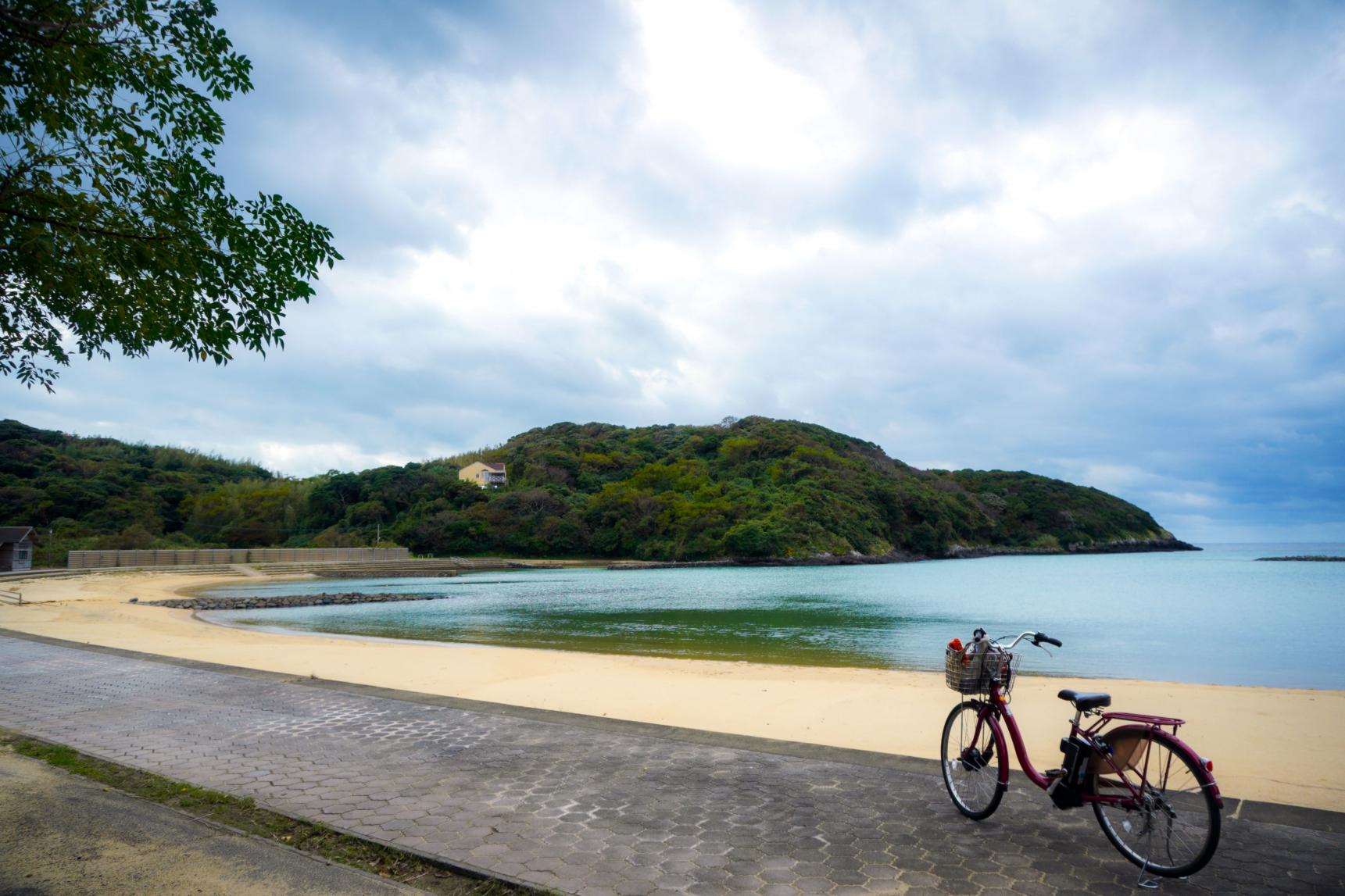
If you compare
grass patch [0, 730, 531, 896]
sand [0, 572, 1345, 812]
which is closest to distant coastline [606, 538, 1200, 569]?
sand [0, 572, 1345, 812]

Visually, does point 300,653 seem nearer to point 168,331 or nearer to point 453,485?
point 168,331

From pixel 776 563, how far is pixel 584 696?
7206cm

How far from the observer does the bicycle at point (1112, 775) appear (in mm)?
3430

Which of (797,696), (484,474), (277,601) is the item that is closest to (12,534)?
(277,601)

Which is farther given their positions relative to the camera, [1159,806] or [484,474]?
[484,474]

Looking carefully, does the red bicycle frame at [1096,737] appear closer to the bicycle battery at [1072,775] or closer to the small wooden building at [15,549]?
the bicycle battery at [1072,775]

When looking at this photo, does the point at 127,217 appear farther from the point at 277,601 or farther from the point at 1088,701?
the point at 277,601

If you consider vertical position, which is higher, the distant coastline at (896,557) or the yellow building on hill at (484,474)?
the yellow building on hill at (484,474)

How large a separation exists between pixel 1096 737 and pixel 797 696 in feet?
20.4

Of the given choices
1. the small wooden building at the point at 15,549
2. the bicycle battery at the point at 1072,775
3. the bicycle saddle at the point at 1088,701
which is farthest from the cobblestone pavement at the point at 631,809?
the small wooden building at the point at 15,549

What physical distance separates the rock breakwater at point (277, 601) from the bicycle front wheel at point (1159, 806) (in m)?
32.0

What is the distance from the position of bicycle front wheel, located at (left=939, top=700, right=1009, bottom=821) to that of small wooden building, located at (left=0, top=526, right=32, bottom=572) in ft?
172

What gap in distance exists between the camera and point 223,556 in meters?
59.3

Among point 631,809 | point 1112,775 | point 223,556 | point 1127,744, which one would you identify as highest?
point 1127,744
